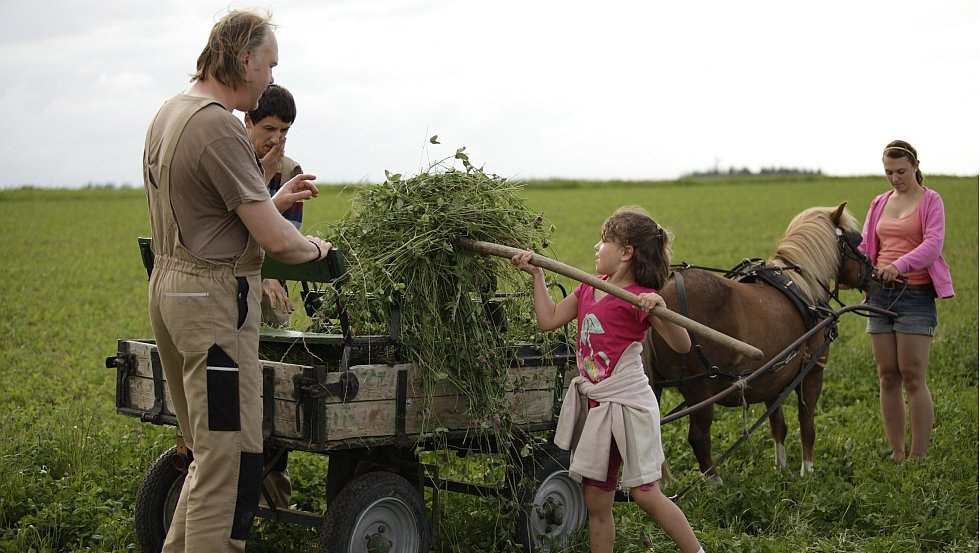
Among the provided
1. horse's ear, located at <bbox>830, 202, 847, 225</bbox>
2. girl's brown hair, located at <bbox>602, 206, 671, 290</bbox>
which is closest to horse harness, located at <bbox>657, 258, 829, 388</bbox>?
horse's ear, located at <bbox>830, 202, 847, 225</bbox>

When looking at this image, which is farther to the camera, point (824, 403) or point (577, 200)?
point (577, 200)

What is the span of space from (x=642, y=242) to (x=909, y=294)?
12.8 feet

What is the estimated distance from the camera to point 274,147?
5.01 meters

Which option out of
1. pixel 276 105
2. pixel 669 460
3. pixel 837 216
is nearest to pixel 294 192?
pixel 276 105

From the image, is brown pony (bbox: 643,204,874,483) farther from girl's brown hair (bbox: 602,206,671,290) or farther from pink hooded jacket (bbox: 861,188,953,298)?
girl's brown hair (bbox: 602,206,671,290)

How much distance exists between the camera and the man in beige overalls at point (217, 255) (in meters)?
3.54

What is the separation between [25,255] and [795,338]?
18532 millimetres

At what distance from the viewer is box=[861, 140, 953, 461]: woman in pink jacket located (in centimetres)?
742

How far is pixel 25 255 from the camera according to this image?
69.4 ft

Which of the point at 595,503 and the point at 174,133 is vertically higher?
the point at 174,133

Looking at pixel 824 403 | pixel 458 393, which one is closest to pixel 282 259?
pixel 458 393

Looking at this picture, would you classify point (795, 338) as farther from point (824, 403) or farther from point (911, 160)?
point (824, 403)

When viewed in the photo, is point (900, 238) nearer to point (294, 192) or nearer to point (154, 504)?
point (294, 192)

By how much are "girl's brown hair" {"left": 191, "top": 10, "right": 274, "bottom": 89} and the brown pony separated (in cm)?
327
